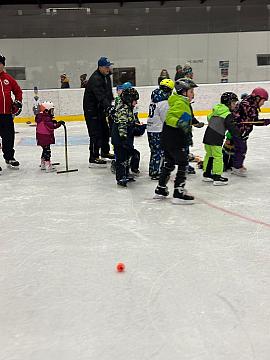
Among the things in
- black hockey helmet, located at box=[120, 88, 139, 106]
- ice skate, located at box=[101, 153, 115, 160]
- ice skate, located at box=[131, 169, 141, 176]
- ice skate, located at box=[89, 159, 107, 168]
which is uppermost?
black hockey helmet, located at box=[120, 88, 139, 106]

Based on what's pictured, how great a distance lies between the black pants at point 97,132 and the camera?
509 cm

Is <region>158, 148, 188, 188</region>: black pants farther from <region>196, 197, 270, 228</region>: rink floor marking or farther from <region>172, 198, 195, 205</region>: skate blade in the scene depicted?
<region>196, 197, 270, 228</region>: rink floor marking

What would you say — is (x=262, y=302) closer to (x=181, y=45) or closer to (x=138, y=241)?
(x=138, y=241)

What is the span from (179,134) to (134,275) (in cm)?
158

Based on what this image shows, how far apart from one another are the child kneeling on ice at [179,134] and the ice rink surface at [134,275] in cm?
22

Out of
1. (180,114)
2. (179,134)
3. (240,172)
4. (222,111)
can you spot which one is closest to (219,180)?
(240,172)

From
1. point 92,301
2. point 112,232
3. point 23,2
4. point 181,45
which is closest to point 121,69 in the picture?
point 181,45

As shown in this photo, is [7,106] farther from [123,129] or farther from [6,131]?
[123,129]

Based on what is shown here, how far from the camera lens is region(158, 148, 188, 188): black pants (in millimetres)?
3578

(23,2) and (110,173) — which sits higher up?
(23,2)

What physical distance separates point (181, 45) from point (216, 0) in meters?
3.08

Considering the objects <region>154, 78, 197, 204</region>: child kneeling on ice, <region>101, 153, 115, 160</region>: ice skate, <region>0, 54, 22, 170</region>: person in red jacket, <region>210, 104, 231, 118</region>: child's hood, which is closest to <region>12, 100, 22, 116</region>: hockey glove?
<region>0, 54, 22, 170</region>: person in red jacket

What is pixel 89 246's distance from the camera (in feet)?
9.07

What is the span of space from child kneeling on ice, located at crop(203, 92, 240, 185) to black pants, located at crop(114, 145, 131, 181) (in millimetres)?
774
